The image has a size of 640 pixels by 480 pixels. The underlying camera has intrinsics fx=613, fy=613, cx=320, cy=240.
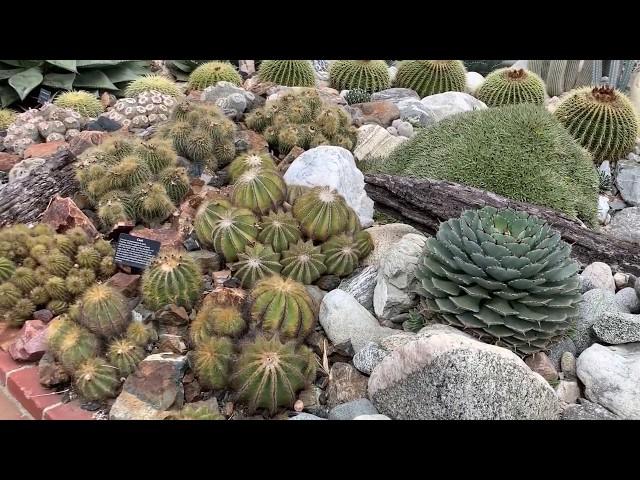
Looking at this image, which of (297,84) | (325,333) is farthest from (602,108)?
(325,333)

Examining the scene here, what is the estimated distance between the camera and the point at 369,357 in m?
3.48

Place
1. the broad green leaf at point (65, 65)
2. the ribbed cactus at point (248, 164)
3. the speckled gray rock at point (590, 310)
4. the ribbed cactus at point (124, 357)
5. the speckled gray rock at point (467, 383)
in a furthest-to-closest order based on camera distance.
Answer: the broad green leaf at point (65, 65)
the ribbed cactus at point (248, 164)
the speckled gray rock at point (590, 310)
the ribbed cactus at point (124, 357)
the speckled gray rock at point (467, 383)

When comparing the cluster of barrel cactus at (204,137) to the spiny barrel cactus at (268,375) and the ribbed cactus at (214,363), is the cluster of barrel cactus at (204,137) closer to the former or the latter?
the ribbed cactus at (214,363)

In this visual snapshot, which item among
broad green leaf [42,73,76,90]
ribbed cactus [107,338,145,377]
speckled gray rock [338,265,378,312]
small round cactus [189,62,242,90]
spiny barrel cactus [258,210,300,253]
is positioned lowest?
speckled gray rock [338,265,378,312]

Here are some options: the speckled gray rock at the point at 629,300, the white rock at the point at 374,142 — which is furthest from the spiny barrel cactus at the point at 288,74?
the speckled gray rock at the point at 629,300

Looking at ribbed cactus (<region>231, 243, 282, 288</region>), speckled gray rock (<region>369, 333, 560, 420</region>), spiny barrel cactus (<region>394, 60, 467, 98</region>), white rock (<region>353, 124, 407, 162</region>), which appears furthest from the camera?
spiny barrel cactus (<region>394, 60, 467, 98</region>)

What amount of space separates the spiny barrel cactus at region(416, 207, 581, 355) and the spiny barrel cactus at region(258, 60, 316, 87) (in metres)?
4.85

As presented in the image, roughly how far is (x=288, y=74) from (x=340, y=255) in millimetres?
4423

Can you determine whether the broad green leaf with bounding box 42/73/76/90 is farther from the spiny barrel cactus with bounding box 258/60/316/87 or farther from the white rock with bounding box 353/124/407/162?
the white rock with bounding box 353/124/407/162

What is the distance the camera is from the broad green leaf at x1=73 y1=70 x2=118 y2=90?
7.75m

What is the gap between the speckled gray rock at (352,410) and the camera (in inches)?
125

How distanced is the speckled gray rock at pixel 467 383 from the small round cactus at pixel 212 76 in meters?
5.53

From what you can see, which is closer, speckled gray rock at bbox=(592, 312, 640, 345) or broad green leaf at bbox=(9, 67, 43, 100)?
speckled gray rock at bbox=(592, 312, 640, 345)

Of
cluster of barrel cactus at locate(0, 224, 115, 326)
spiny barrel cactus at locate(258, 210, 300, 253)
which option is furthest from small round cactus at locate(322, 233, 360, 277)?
cluster of barrel cactus at locate(0, 224, 115, 326)
